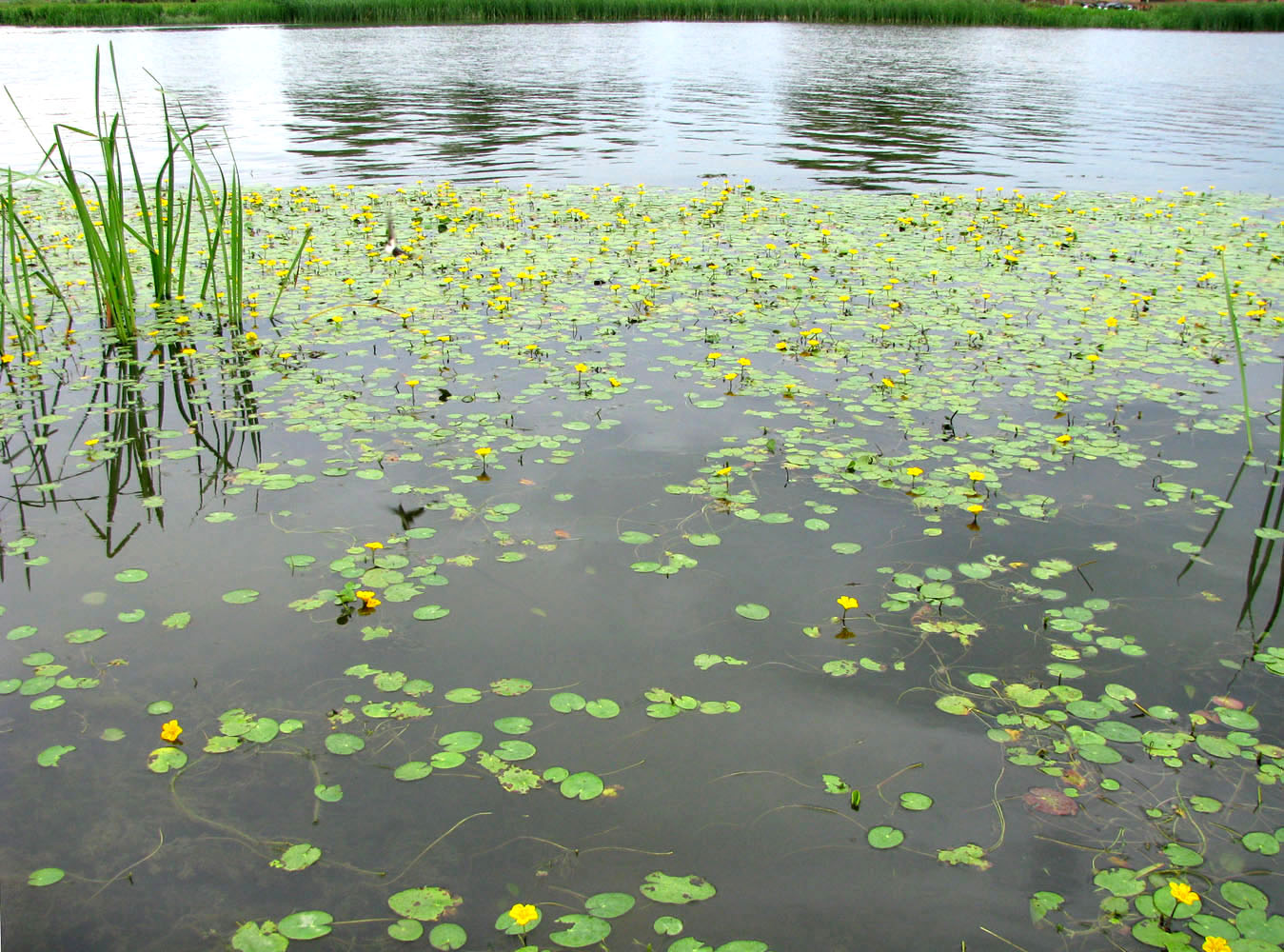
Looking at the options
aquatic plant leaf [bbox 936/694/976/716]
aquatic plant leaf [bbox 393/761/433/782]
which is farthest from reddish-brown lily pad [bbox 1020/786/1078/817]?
aquatic plant leaf [bbox 393/761/433/782]

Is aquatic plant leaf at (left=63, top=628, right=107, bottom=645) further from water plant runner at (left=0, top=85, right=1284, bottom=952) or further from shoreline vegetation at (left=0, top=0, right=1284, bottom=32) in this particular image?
shoreline vegetation at (left=0, top=0, right=1284, bottom=32)

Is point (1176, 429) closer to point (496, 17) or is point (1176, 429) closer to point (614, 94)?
point (614, 94)

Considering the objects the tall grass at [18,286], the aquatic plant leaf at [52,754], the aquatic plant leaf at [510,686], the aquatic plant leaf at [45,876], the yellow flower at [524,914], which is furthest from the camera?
the tall grass at [18,286]

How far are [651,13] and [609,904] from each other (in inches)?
1719

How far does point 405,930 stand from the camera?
2066mm

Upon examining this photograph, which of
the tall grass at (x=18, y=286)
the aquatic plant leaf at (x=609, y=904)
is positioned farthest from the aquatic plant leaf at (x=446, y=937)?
the tall grass at (x=18, y=286)

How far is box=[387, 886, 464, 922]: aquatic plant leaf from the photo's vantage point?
210 centimetres

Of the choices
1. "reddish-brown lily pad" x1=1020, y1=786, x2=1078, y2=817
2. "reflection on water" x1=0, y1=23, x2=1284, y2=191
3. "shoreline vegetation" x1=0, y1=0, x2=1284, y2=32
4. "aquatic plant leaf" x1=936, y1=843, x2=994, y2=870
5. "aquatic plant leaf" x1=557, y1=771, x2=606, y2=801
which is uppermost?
"shoreline vegetation" x1=0, y1=0, x2=1284, y2=32

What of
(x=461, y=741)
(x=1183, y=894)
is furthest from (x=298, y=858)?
(x=1183, y=894)

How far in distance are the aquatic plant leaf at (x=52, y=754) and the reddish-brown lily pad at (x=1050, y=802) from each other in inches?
101

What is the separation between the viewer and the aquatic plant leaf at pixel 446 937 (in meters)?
2.04

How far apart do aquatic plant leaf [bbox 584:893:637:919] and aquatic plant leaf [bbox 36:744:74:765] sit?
150 centimetres

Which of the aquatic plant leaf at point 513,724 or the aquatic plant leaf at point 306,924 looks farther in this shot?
the aquatic plant leaf at point 513,724

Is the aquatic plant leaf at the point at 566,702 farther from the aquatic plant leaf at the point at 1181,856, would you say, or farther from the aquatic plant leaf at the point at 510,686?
the aquatic plant leaf at the point at 1181,856
